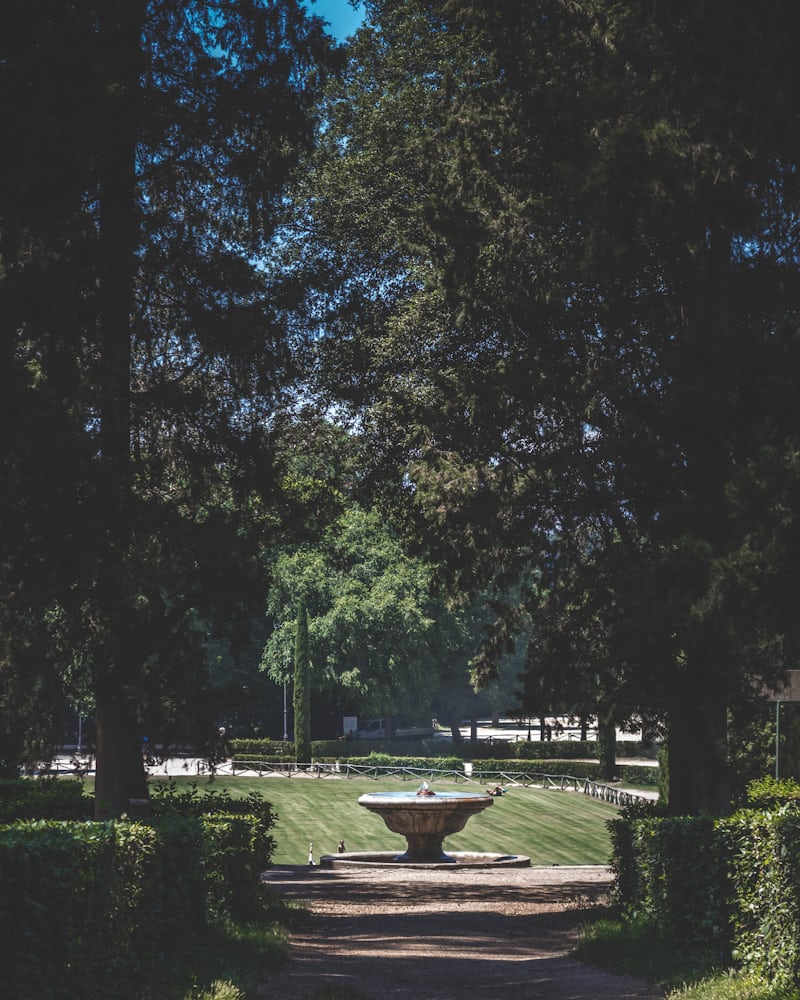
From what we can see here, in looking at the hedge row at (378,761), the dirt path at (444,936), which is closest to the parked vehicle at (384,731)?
the hedge row at (378,761)

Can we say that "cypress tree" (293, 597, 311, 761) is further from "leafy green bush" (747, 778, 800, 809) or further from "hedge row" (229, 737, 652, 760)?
"leafy green bush" (747, 778, 800, 809)

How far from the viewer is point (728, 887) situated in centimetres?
1101

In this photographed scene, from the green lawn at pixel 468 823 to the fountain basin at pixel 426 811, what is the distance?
617 centimetres

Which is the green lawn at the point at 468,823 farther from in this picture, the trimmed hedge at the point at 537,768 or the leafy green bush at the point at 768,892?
the leafy green bush at the point at 768,892

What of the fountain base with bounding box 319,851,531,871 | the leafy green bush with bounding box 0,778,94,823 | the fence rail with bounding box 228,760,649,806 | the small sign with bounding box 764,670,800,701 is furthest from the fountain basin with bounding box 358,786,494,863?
the fence rail with bounding box 228,760,649,806

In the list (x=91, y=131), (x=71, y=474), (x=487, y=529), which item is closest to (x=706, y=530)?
(x=487, y=529)

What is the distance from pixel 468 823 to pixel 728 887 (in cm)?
2892

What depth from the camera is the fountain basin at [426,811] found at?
2394 centimetres

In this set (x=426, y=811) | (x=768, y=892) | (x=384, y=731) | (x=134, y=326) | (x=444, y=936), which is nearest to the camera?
(x=768, y=892)

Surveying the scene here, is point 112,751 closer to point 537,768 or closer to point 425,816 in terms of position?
point 425,816

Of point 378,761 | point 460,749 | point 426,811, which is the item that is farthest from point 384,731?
point 426,811

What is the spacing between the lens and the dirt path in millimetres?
10852

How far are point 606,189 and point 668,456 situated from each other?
9.92 ft

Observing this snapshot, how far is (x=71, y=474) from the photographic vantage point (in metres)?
12.6
